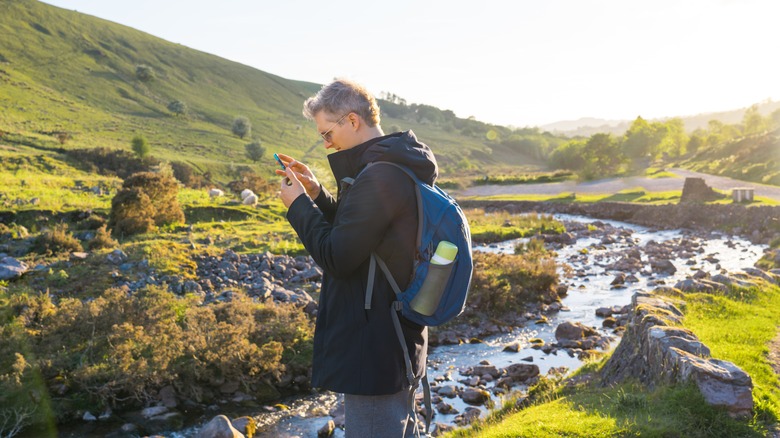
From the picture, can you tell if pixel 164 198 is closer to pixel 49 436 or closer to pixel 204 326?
pixel 204 326

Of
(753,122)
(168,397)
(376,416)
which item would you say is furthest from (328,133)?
(753,122)

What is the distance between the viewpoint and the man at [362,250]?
3.27 meters

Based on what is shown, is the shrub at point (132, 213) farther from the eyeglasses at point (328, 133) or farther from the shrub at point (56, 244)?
the eyeglasses at point (328, 133)

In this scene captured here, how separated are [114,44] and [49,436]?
13478cm

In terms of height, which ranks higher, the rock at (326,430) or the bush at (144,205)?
the bush at (144,205)

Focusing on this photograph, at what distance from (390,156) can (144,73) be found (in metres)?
121

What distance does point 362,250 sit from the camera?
3250 mm

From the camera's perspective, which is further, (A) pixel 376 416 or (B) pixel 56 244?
(B) pixel 56 244

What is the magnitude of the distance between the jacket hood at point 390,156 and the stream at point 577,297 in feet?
21.1

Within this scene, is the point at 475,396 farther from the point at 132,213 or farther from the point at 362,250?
the point at 132,213

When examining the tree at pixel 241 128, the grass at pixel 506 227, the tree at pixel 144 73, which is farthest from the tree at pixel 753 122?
the tree at pixel 144 73

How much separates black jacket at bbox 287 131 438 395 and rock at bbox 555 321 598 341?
35.0 ft

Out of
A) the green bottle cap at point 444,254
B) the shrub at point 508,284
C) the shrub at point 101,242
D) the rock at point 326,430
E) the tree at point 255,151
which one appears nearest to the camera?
the green bottle cap at point 444,254

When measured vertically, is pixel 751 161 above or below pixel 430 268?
above
